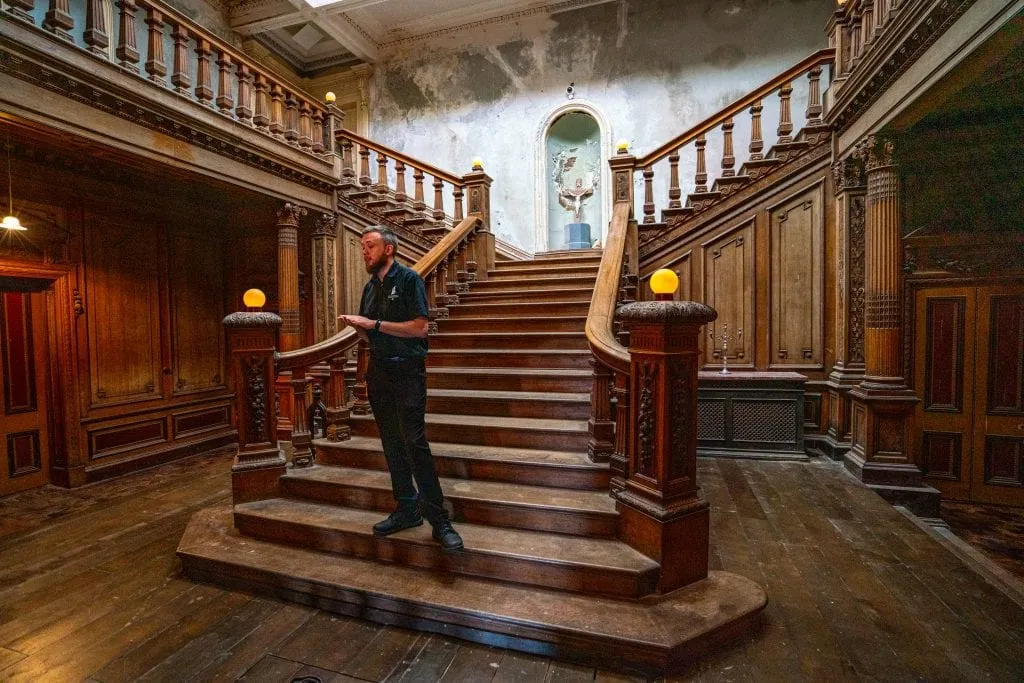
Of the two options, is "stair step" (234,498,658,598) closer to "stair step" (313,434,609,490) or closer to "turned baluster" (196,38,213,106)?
"stair step" (313,434,609,490)

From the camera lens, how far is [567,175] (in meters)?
9.23

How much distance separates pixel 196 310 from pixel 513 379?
4589 mm

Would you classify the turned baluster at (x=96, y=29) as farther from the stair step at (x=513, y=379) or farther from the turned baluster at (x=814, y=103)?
the turned baluster at (x=814, y=103)

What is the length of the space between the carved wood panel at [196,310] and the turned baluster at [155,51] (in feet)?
7.48

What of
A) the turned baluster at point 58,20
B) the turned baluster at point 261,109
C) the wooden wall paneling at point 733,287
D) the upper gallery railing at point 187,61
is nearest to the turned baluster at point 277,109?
the upper gallery railing at point 187,61

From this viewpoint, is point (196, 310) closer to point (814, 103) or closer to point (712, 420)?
point (712, 420)

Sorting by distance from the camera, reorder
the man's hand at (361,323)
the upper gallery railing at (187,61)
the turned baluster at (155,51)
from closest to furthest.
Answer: the man's hand at (361,323), the upper gallery railing at (187,61), the turned baluster at (155,51)

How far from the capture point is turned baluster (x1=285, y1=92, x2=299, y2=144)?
5539mm

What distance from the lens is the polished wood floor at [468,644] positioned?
6.47 feet

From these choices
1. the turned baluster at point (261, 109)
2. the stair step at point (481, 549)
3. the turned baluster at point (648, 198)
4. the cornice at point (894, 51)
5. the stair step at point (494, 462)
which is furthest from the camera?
the turned baluster at point (648, 198)

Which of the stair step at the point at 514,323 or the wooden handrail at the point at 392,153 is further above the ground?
the wooden handrail at the point at 392,153

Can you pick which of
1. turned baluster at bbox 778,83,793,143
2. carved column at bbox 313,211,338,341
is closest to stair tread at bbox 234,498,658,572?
carved column at bbox 313,211,338,341

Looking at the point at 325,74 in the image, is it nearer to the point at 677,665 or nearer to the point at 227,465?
the point at 227,465

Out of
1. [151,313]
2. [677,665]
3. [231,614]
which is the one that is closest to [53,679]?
[231,614]
